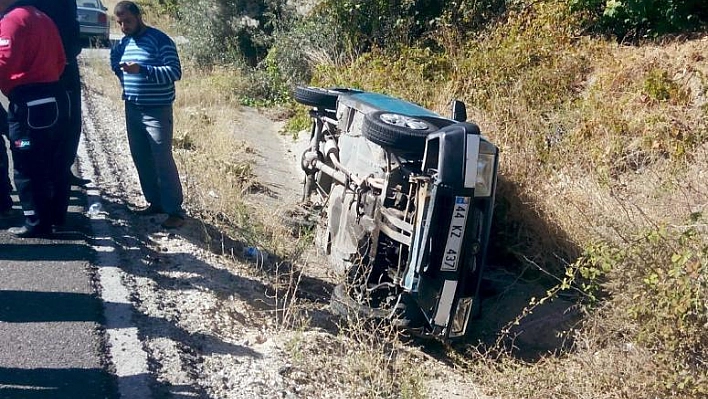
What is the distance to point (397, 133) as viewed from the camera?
16.5ft

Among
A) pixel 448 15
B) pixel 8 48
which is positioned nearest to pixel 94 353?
pixel 8 48

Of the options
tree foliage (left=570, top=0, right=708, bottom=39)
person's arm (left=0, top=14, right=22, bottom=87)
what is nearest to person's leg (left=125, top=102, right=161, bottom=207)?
person's arm (left=0, top=14, right=22, bottom=87)

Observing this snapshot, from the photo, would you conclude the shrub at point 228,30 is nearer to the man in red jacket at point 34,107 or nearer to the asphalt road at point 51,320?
the man in red jacket at point 34,107

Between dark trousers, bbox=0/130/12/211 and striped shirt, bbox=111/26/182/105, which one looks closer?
striped shirt, bbox=111/26/182/105

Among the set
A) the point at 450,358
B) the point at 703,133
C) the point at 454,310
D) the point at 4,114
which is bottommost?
the point at 450,358

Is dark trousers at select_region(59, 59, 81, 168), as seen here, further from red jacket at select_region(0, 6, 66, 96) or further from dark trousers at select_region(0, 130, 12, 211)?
red jacket at select_region(0, 6, 66, 96)

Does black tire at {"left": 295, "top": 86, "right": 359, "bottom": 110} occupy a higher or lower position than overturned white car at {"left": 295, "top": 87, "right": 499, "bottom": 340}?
higher

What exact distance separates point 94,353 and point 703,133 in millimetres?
5064

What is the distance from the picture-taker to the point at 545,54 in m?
8.79

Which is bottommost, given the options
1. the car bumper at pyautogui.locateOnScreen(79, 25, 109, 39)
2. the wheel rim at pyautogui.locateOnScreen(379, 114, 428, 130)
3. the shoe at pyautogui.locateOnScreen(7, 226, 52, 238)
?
the shoe at pyautogui.locateOnScreen(7, 226, 52, 238)

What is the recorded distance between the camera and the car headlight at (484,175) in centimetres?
489

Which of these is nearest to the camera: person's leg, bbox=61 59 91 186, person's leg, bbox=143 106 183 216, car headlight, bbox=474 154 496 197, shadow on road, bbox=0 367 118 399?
shadow on road, bbox=0 367 118 399

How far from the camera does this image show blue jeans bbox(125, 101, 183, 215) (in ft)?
20.4

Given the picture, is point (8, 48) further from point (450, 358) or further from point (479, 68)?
point (479, 68)
